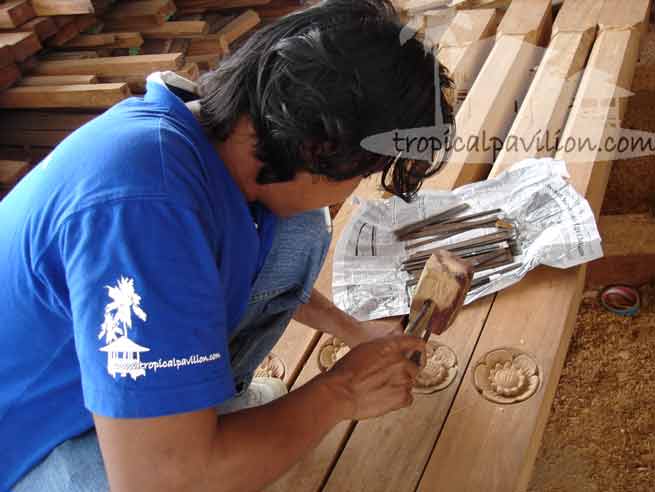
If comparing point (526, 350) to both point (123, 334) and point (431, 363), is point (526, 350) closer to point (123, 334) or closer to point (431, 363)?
point (431, 363)

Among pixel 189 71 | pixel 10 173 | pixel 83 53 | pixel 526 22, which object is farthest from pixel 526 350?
pixel 83 53

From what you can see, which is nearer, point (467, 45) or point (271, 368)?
point (271, 368)

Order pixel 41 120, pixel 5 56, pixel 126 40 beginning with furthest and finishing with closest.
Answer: pixel 126 40
pixel 41 120
pixel 5 56

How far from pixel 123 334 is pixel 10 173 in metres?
2.60

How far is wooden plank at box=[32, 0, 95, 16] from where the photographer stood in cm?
336

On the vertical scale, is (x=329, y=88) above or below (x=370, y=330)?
above

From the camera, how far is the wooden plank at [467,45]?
283cm

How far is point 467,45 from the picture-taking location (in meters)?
2.97

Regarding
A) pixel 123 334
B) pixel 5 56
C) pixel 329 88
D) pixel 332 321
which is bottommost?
pixel 332 321

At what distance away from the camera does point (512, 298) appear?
1.81 metres

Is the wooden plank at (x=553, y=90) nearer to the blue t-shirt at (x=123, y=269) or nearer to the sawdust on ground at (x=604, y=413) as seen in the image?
the sawdust on ground at (x=604, y=413)

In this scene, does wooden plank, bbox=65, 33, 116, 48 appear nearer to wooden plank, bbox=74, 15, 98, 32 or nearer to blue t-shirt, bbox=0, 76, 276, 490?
wooden plank, bbox=74, 15, 98, 32

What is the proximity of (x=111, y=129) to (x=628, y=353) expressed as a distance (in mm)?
2642

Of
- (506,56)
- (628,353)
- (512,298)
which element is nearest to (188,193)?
(512,298)
